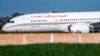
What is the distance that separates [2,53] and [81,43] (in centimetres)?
526

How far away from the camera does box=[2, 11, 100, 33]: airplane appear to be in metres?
43.0

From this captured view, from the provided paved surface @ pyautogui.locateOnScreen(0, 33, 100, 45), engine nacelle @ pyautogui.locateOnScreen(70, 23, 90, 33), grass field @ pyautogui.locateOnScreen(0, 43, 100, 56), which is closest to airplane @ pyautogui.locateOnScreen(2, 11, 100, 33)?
engine nacelle @ pyautogui.locateOnScreen(70, 23, 90, 33)

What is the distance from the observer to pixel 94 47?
17344mm

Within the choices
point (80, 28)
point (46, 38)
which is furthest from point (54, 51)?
point (80, 28)

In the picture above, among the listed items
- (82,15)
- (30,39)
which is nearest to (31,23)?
(82,15)

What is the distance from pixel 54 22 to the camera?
141 ft

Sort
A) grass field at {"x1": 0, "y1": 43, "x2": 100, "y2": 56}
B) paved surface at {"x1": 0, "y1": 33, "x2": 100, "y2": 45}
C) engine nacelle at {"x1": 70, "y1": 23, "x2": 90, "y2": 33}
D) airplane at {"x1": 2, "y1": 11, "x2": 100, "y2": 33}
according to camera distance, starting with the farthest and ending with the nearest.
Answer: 1. airplane at {"x1": 2, "y1": 11, "x2": 100, "y2": 33}
2. engine nacelle at {"x1": 70, "y1": 23, "x2": 90, "y2": 33}
3. paved surface at {"x1": 0, "y1": 33, "x2": 100, "y2": 45}
4. grass field at {"x1": 0, "y1": 43, "x2": 100, "y2": 56}

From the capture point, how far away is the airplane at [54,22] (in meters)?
43.0

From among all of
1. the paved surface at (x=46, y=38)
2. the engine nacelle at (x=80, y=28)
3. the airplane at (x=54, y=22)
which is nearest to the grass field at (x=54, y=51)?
the paved surface at (x=46, y=38)

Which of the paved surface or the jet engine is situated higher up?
the paved surface

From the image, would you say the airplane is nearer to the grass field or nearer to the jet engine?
the jet engine

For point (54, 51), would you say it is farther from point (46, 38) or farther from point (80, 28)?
point (80, 28)

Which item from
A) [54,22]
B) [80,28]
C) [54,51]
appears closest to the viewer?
[54,51]

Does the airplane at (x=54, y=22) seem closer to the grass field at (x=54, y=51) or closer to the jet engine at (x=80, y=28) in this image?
the jet engine at (x=80, y=28)
